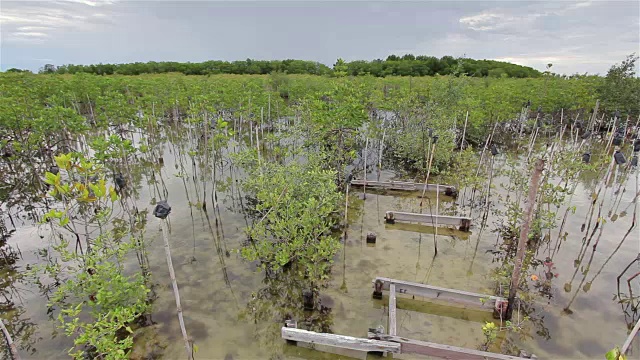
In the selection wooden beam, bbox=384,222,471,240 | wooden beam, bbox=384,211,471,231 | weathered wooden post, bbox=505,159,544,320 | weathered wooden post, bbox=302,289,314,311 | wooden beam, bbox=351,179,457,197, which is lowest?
weathered wooden post, bbox=302,289,314,311

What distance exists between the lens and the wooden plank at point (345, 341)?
530 centimetres

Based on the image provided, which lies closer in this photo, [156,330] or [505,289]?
[156,330]

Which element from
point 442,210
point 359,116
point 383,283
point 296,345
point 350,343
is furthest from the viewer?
point 442,210

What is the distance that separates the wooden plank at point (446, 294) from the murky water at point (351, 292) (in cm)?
26

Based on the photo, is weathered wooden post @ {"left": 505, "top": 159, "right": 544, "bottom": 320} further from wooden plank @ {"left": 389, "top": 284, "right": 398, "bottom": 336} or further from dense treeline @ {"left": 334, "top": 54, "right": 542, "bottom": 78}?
dense treeline @ {"left": 334, "top": 54, "right": 542, "bottom": 78}

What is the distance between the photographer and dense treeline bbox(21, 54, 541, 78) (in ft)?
147

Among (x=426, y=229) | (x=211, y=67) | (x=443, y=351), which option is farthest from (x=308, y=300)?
(x=211, y=67)

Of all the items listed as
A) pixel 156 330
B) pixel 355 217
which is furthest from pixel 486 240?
pixel 156 330

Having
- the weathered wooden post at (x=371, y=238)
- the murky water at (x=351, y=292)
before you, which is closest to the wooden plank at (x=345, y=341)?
the murky water at (x=351, y=292)

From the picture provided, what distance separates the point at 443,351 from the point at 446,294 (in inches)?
61.3

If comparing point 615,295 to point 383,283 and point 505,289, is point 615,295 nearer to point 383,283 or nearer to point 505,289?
point 505,289

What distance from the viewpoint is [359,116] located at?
10055 millimetres

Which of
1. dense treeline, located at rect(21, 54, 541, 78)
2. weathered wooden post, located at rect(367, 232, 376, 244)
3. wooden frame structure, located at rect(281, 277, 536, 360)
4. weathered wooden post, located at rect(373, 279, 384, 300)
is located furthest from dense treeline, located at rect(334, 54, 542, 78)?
wooden frame structure, located at rect(281, 277, 536, 360)

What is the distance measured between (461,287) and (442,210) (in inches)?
156
